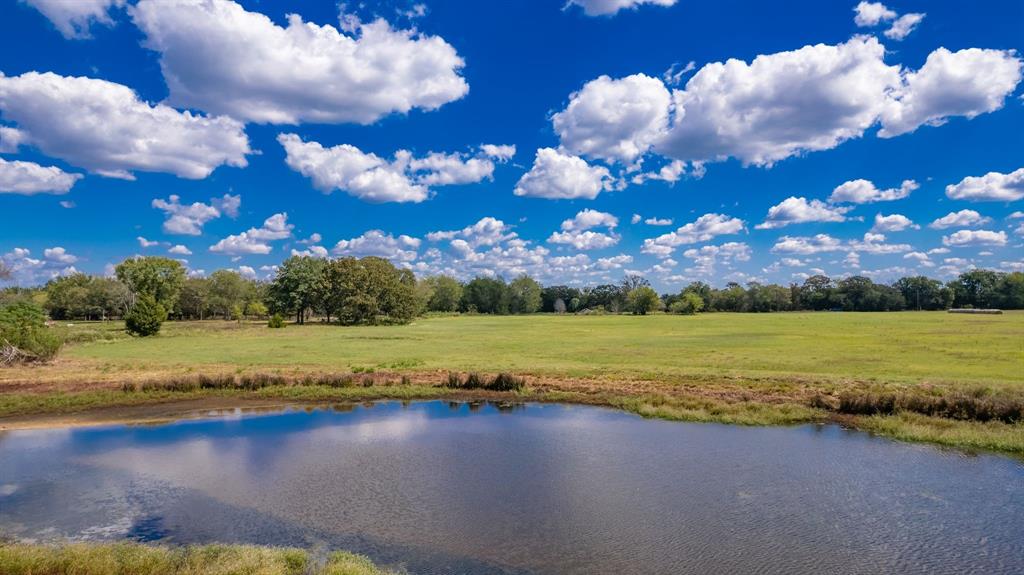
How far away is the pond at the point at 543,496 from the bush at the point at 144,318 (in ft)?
176

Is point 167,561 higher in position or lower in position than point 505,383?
lower

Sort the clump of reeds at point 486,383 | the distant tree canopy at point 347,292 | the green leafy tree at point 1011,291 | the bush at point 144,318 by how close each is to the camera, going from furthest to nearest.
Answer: the green leafy tree at point 1011,291
the distant tree canopy at point 347,292
the bush at point 144,318
the clump of reeds at point 486,383

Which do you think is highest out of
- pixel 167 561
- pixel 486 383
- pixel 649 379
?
pixel 649 379

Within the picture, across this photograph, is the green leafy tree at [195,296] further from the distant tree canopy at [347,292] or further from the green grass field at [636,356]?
the green grass field at [636,356]

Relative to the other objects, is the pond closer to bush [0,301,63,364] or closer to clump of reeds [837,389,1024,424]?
clump of reeds [837,389,1024,424]

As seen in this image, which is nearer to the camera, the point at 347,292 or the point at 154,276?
the point at 347,292

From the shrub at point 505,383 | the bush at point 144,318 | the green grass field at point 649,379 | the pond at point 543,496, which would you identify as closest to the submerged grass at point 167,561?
the pond at point 543,496

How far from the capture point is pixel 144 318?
232ft

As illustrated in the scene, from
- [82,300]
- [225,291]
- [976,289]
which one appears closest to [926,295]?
[976,289]

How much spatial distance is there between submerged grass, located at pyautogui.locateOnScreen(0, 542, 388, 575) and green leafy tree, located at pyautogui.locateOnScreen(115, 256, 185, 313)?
112 metres

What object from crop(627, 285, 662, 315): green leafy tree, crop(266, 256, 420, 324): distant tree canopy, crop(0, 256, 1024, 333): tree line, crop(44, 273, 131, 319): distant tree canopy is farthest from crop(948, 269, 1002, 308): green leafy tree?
crop(44, 273, 131, 319): distant tree canopy

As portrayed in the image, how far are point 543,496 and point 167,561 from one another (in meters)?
9.34

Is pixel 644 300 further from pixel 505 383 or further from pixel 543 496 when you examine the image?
pixel 543 496

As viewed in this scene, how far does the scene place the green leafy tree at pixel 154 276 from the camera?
11219 centimetres
